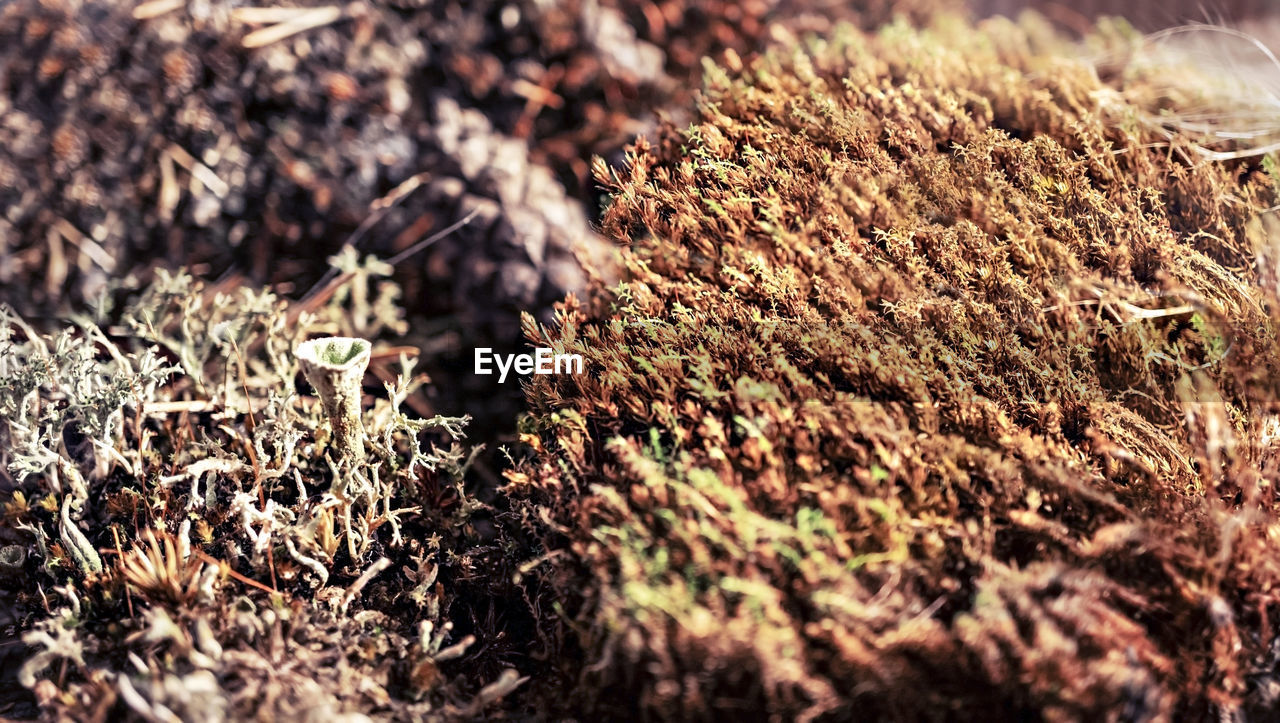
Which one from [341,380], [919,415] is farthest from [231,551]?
[919,415]

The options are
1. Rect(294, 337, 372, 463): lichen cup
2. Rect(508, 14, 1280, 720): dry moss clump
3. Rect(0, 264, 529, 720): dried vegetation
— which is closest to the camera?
Rect(508, 14, 1280, 720): dry moss clump

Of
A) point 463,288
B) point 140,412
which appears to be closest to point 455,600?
point 140,412

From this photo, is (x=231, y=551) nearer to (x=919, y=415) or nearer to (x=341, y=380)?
(x=341, y=380)

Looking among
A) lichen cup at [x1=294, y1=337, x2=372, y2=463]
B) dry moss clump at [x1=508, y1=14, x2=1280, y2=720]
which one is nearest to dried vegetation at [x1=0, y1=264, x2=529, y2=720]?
lichen cup at [x1=294, y1=337, x2=372, y2=463]

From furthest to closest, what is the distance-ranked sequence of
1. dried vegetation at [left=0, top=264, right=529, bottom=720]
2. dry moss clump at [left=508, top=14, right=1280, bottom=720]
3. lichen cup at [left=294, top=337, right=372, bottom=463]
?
lichen cup at [left=294, top=337, right=372, bottom=463] → dried vegetation at [left=0, top=264, right=529, bottom=720] → dry moss clump at [left=508, top=14, right=1280, bottom=720]

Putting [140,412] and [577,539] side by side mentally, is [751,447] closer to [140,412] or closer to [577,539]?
[577,539]

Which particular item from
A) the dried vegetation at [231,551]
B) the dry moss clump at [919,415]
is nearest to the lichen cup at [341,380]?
the dried vegetation at [231,551]

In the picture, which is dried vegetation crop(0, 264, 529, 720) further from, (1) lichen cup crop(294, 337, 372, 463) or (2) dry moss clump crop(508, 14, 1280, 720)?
(2) dry moss clump crop(508, 14, 1280, 720)
